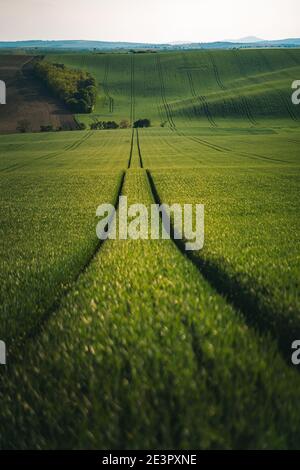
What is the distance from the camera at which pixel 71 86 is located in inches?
4993

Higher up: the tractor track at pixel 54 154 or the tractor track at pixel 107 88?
the tractor track at pixel 107 88

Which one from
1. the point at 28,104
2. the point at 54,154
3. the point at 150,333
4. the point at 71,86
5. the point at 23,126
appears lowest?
the point at 150,333

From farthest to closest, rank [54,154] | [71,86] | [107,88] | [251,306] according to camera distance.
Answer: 1. [107,88]
2. [71,86]
3. [54,154]
4. [251,306]

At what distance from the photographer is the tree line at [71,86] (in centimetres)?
12100

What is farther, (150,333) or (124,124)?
(124,124)

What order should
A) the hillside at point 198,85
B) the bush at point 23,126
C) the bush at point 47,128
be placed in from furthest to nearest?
the hillside at point 198,85
the bush at point 47,128
the bush at point 23,126

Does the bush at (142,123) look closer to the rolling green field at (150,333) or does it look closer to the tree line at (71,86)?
the tree line at (71,86)

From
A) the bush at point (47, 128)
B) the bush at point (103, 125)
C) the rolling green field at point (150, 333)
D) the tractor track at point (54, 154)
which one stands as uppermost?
the bush at point (103, 125)

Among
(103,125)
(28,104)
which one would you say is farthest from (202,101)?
(28,104)

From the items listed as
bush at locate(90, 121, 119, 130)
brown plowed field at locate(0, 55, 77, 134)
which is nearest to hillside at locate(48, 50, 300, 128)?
brown plowed field at locate(0, 55, 77, 134)

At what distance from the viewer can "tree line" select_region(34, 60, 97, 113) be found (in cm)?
12100

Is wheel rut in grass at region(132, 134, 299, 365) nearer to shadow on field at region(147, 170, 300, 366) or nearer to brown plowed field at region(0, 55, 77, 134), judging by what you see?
shadow on field at region(147, 170, 300, 366)

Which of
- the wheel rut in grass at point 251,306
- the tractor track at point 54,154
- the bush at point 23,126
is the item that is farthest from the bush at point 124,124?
the wheel rut in grass at point 251,306

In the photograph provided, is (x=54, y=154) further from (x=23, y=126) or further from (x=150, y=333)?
(x=150, y=333)
